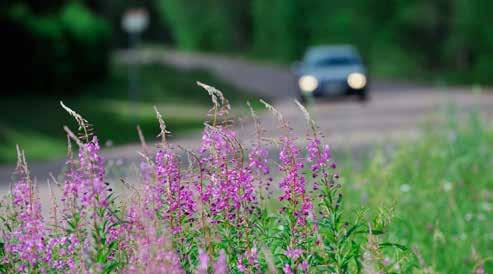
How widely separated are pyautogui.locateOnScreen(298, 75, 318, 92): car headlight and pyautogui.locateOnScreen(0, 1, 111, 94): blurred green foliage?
6.59 meters

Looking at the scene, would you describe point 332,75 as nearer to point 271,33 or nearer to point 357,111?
point 357,111

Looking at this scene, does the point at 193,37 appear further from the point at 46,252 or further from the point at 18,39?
the point at 46,252

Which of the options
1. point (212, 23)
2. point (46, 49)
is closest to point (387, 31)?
point (212, 23)

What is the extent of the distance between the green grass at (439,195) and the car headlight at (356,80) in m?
19.9

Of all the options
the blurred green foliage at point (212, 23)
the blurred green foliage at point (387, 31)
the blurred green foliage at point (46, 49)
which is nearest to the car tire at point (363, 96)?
the blurred green foliage at point (46, 49)

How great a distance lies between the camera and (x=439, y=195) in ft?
36.4

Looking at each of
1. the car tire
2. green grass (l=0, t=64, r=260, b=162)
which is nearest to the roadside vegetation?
green grass (l=0, t=64, r=260, b=162)

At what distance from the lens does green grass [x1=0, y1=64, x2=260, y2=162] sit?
25.2m

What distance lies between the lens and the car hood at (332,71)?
34.5 metres

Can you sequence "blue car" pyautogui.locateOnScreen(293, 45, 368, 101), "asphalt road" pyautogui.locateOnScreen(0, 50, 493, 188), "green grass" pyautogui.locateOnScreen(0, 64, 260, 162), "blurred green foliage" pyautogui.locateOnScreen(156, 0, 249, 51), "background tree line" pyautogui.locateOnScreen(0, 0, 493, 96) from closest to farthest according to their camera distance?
"asphalt road" pyautogui.locateOnScreen(0, 50, 493, 188), "green grass" pyautogui.locateOnScreen(0, 64, 260, 162), "background tree line" pyautogui.locateOnScreen(0, 0, 493, 96), "blue car" pyautogui.locateOnScreen(293, 45, 368, 101), "blurred green foliage" pyautogui.locateOnScreen(156, 0, 249, 51)

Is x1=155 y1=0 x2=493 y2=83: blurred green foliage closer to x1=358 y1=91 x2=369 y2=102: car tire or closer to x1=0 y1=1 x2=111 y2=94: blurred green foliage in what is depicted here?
x1=358 y1=91 x2=369 y2=102: car tire

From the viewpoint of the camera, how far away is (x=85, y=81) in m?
39.5

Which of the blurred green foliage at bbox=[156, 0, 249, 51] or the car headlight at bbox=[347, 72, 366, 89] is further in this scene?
the blurred green foliage at bbox=[156, 0, 249, 51]

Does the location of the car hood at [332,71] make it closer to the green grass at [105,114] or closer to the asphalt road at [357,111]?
the asphalt road at [357,111]
